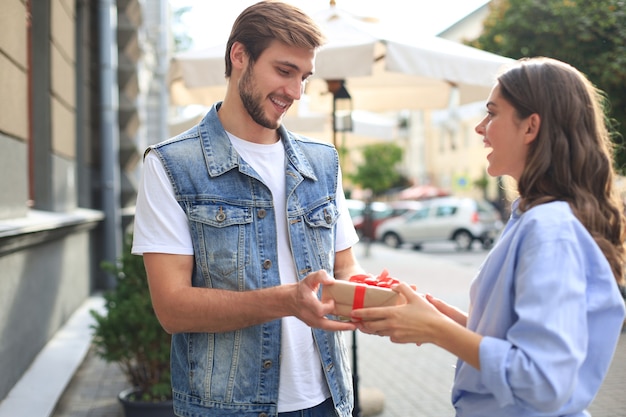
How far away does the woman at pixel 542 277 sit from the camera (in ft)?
5.82

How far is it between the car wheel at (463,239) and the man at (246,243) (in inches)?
922

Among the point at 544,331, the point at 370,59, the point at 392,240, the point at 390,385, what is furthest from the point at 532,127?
the point at 392,240

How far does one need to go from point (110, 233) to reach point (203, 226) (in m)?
8.81

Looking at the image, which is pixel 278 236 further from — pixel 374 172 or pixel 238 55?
pixel 374 172

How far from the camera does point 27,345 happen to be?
5.86m

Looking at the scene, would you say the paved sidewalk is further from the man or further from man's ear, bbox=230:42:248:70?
man's ear, bbox=230:42:248:70

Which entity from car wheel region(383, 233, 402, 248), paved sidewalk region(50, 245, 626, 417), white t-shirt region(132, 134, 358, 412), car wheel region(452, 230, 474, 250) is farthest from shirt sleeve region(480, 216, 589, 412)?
car wheel region(383, 233, 402, 248)

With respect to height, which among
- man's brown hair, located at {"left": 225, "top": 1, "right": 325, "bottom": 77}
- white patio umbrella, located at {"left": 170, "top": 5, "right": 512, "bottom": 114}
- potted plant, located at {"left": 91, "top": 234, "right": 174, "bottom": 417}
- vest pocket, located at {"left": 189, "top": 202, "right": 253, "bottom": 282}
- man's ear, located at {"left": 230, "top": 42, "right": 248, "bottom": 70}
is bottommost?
potted plant, located at {"left": 91, "top": 234, "right": 174, "bottom": 417}

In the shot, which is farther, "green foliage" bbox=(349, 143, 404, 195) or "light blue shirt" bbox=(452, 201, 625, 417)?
"green foliage" bbox=(349, 143, 404, 195)

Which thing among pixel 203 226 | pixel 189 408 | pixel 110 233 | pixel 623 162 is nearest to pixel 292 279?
pixel 203 226

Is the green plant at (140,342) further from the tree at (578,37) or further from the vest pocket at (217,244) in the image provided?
the tree at (578,37)

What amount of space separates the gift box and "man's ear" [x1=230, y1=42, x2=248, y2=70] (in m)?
0.81

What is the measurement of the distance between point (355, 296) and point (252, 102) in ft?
2.40

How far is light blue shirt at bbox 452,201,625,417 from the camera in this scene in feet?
5.78
